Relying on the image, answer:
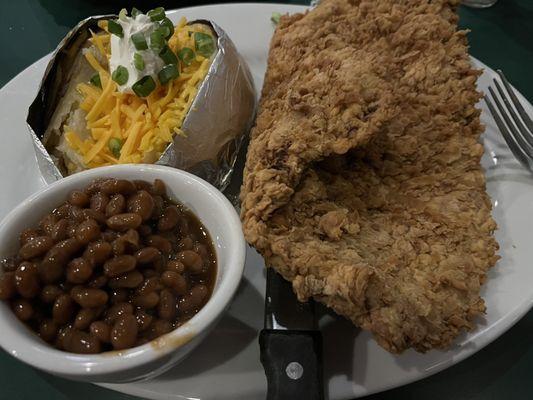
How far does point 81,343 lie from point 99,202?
349 millimetres

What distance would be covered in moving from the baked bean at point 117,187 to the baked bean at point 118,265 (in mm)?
220

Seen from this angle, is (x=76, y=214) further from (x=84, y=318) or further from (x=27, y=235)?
(x=84, y=318)

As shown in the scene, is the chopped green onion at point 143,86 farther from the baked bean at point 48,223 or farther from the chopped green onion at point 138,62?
the baked bean at point 48,223

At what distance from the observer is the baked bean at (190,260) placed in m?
1.26

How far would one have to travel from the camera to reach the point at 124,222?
1212 mm

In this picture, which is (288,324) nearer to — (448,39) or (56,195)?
(56,195)

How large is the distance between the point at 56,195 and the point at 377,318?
0.90 meters

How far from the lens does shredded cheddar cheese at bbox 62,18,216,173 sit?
1.63 m

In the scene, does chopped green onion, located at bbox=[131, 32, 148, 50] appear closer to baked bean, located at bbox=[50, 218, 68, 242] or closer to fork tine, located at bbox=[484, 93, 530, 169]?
baked bean, located at bbox=[50, 218, 68, 242]

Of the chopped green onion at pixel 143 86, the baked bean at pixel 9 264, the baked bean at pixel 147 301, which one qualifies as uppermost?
the chopped green onion at pixel 143 86

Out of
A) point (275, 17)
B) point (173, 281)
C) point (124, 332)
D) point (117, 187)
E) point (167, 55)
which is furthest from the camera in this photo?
point (275, 17)

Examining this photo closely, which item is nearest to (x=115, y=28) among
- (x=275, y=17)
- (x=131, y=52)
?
(x=131, y=52)

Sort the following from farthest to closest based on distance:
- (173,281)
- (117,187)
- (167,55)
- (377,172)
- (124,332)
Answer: (167,55), (377,172), (117,187), (173,281), (124,332)

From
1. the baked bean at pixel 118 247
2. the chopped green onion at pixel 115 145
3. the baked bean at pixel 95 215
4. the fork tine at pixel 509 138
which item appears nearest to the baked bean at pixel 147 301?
the baked bean at pixel 118 247
